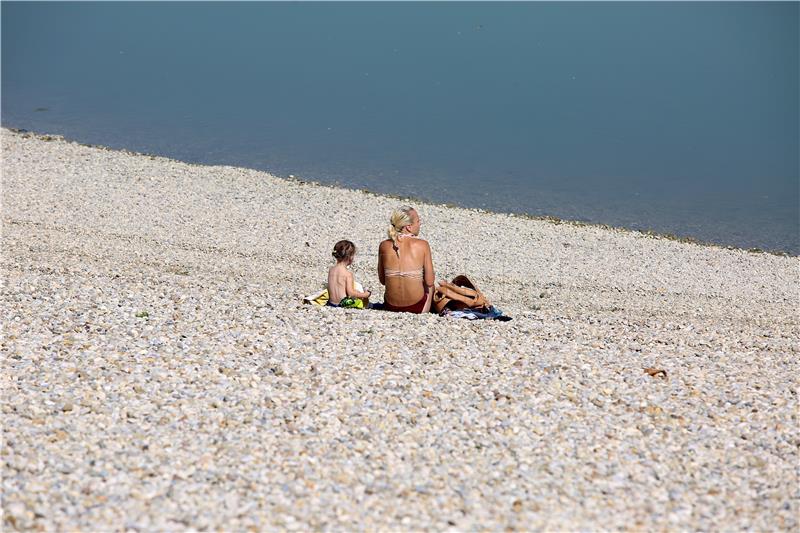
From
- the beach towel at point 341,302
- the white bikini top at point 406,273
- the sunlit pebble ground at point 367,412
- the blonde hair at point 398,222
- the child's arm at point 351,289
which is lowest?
the sunlit pebble ground at point 367,412

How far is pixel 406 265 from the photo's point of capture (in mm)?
11195

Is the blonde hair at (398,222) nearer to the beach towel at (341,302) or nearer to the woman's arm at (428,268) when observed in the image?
the woman's arm at (428,268)

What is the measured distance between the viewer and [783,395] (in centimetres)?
921

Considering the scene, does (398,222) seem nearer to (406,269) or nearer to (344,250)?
(406,269)

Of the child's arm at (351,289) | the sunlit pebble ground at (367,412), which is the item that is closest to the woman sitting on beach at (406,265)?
the child's arm at (351,289)

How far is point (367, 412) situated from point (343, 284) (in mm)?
3588

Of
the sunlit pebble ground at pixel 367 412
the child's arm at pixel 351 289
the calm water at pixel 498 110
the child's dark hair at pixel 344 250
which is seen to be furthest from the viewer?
the calm water at pixel 498 110

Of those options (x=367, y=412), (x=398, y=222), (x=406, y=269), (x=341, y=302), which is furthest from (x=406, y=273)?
(x=367, y=412)

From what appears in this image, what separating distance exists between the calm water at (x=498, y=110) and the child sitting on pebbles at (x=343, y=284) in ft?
44.2

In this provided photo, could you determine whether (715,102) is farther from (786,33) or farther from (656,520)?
(656,520)

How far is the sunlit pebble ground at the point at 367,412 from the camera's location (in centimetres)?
664

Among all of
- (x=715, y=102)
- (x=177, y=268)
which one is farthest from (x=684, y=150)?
(x=177, y=268)

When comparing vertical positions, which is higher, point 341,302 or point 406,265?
point 406,265

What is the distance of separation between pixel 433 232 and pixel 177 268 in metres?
6.28
